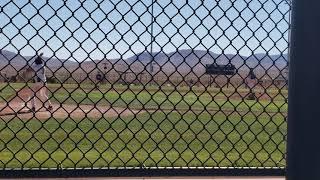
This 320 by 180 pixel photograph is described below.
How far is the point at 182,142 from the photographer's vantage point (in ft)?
23.2

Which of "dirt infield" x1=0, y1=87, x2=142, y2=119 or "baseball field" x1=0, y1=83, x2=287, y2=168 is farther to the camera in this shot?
"dirt infield" x1=0, y1=87, x2=142, y2=119

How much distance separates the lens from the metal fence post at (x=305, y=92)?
117cm

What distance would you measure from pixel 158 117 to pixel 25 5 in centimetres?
925

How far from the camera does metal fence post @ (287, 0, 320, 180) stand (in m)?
1.17

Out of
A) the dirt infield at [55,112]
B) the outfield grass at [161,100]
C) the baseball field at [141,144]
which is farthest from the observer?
the dirt infield at [55,112]

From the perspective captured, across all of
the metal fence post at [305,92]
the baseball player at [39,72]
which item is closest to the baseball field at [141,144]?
the baseball player at [39,72]

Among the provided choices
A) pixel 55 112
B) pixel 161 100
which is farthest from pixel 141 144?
pixel 161 100

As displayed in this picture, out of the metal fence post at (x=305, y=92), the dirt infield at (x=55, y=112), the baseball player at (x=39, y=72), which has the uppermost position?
the metal fence post at (x=305, y=92)

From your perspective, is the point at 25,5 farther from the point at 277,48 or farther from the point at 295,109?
the point at 295,109

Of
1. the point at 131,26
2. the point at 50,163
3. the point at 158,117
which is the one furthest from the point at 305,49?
the point at 158,117

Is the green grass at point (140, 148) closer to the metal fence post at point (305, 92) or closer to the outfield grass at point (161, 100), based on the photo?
the outfield grass at point (161, 100)

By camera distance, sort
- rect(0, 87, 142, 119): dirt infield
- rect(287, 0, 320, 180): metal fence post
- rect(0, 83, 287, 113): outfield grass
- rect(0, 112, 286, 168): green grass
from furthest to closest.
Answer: rect(0, 87, 142, 119): dirt infield, rect(0, 112, 286, 168): green grass, rect(0, 83, 287, 113): outfield grass, rect(287, 0, 320, 180): metal fence post

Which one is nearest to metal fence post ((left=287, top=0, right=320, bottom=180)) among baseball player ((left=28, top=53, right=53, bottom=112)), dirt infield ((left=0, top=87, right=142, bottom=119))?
baseball player ((left=28, top=53, right=53, bottom=112))

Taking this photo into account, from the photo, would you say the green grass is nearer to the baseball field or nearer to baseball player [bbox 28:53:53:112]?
the baseball field
